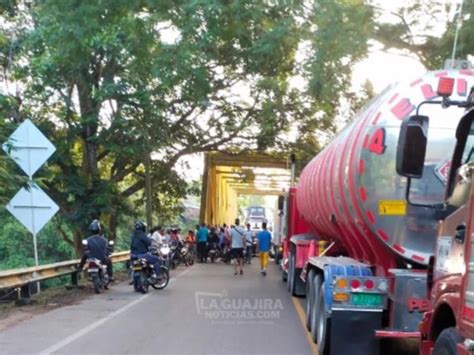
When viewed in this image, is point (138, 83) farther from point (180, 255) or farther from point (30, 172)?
point (180, 255)

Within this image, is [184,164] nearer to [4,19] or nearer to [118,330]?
[4,19]

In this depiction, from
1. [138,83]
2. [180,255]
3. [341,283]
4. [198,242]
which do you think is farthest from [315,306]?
[198,242]

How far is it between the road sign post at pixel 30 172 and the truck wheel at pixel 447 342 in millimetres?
8831

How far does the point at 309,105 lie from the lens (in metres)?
24.0

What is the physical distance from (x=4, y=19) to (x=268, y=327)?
1018 centimetres

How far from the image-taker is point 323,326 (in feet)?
26.3

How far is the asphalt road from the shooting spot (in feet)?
28.1

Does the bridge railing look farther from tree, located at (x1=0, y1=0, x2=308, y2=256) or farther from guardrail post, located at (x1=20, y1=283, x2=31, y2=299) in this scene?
tree, located at (x1=0, y1=0, x2=308, y2=256)

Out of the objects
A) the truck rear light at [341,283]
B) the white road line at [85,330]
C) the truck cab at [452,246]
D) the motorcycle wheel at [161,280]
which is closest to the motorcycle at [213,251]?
the motorcycle wheel at [161,280]

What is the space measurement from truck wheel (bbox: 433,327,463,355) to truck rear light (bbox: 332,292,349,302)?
2.53 m

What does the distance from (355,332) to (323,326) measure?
2.22 ft

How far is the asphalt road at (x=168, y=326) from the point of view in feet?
28.1

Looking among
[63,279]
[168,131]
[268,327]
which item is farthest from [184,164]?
[268,327]

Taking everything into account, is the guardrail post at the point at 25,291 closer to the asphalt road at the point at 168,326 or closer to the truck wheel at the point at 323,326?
the asphalt road at the point at 168,326
